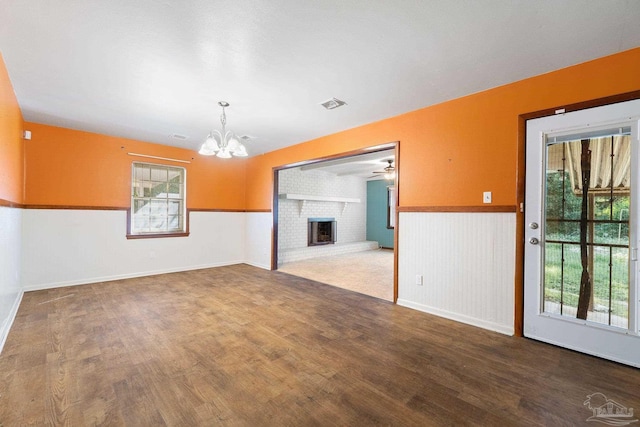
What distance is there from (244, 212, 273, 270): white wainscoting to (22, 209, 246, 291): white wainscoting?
2.01 ft

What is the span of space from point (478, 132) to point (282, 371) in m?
2.88

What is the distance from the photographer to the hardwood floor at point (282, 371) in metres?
1.53

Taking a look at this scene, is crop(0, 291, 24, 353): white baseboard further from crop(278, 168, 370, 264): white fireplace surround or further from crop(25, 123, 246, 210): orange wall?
crop(278, 168, 370, 264): white fireplace surround

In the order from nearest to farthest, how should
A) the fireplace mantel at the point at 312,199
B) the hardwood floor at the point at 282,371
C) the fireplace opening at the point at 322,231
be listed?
the hardwood floor at the point at 282,371 < the fireplace mantel at the point at 312,199 < the fireplace opening at the point at 322,231

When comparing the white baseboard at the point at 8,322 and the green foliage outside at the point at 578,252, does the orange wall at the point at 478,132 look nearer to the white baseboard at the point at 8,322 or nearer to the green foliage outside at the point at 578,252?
the green foliage outside at the point at 578,252

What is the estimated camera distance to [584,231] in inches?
90.0

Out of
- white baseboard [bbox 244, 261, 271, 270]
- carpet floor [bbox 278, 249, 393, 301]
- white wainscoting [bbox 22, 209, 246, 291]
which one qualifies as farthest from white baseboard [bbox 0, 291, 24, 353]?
carpet floor [bbox 278, 249, 393, 301]

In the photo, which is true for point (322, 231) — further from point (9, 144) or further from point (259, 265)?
point (9, 144)

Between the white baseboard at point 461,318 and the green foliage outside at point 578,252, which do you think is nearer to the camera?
the green foliage outside at point 578,252

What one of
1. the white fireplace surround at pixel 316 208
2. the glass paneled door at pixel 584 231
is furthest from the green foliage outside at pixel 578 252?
the white fireplace surround at pixel 316 208

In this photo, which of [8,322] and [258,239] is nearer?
[8,322]

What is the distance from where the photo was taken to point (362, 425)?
56.9 inches

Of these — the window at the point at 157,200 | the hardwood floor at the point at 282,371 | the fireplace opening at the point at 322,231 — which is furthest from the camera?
the fireplace opening at the point at 322,231

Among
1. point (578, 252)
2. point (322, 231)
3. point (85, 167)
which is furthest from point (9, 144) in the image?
point (322, 231)
